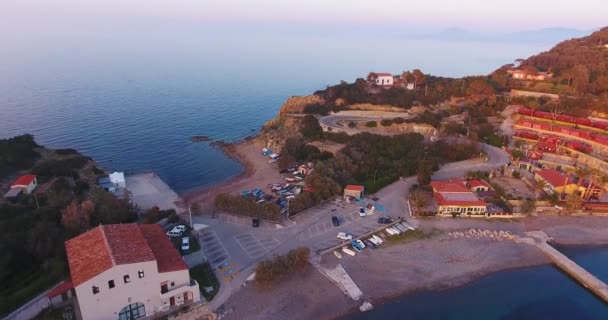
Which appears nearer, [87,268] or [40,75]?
[87,268]

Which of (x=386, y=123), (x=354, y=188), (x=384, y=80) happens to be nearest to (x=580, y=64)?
(x=384, y=80)

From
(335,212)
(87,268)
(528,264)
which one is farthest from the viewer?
(335,212)

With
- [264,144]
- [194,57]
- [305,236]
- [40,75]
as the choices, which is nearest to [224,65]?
[194,57]

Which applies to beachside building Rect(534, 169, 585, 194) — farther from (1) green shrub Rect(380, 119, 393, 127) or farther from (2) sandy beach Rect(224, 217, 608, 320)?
(1) green shrub Rect(380, 119, 393, 127)

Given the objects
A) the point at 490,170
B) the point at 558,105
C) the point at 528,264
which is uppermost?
the point at 558,105

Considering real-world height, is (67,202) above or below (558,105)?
below

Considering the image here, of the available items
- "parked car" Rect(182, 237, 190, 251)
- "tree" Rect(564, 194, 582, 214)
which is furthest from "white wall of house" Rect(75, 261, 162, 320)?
"tree" Rect(564, 194, 582, 214)

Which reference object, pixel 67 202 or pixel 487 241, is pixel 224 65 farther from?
pixel 487 241

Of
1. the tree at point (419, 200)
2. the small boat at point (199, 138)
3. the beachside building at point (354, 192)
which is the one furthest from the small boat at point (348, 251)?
the small boat at point (199, 138)
